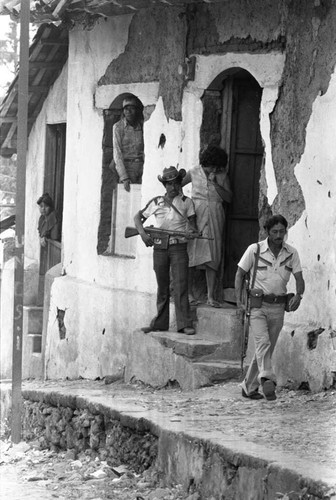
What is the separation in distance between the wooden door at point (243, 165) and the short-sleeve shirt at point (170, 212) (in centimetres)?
53

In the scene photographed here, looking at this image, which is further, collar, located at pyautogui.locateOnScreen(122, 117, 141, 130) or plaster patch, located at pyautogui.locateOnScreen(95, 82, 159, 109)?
collar, located at pyautogui.locateOnScreen(122, 117, 141, 130)

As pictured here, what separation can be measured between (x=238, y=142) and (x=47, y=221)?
5.27m

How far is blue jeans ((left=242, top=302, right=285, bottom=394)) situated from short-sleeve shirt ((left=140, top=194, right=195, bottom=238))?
221 centimetres

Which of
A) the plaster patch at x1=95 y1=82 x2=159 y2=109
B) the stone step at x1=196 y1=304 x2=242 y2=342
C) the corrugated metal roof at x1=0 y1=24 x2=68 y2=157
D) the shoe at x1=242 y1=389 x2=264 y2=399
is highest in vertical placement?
the corrugated metal roof at x1=0 y1=24 x2=68 y2=157

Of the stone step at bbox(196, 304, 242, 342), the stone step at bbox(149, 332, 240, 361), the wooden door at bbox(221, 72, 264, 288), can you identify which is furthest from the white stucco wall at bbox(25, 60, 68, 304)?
the stone step at bbox(149, 332, 240, 361)

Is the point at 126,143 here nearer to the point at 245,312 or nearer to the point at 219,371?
the point at 219,371

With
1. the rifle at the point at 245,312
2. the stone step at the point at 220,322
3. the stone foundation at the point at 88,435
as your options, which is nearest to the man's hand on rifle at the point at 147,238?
the stone step at the point at 220,322

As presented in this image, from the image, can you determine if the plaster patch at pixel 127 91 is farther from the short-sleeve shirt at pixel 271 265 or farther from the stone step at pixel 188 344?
the short-sleeve shirt at pixel 271 265

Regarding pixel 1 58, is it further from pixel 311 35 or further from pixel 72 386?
pixel 311 35

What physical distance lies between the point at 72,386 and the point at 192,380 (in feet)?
7.74

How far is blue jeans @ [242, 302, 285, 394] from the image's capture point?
1040 cm

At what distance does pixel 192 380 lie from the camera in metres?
11.8

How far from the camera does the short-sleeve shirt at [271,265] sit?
10.4 m

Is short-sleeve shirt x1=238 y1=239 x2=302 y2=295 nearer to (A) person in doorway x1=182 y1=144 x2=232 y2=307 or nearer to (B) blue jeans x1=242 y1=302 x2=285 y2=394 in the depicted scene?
(B) blue jeans x1=242 y1=302 x2=285 y2=394
